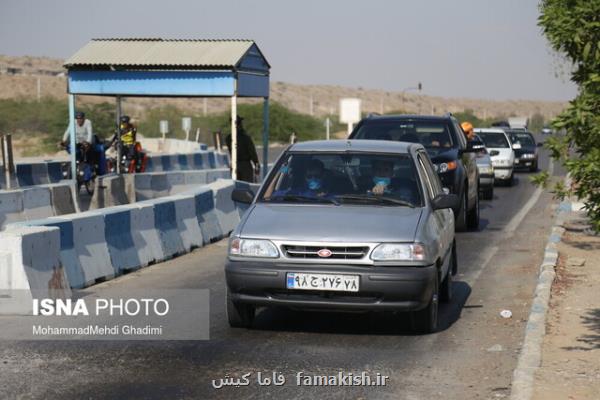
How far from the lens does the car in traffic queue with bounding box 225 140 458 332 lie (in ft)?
30.0

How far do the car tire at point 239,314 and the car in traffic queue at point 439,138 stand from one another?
7.70 m

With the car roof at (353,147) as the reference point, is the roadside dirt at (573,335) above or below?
below

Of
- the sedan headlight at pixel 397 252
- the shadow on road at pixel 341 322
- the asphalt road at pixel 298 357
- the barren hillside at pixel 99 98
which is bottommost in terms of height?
the barren hillside at pixel 99 98

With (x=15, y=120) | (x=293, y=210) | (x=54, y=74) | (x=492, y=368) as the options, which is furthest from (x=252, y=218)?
(x=54, y=74)

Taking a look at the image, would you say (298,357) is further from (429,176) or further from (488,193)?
(488,193)

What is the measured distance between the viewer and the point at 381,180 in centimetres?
1045

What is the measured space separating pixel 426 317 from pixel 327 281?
104 centimetres

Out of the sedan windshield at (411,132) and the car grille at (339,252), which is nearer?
the car grille at (339,252)

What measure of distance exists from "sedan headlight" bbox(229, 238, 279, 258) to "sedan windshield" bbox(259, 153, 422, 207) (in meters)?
0.91

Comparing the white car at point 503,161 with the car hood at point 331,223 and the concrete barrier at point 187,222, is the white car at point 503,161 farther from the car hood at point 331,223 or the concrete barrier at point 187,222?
the car hood at point 331,223

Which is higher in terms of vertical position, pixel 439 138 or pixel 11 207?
pixel 439 138

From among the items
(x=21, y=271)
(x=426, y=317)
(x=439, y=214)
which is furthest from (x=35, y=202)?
(x=426, y=317)

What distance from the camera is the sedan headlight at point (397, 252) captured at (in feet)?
30.1

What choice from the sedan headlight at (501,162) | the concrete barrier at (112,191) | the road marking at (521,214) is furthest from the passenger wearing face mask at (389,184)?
the sedan headlight at (501,162)
